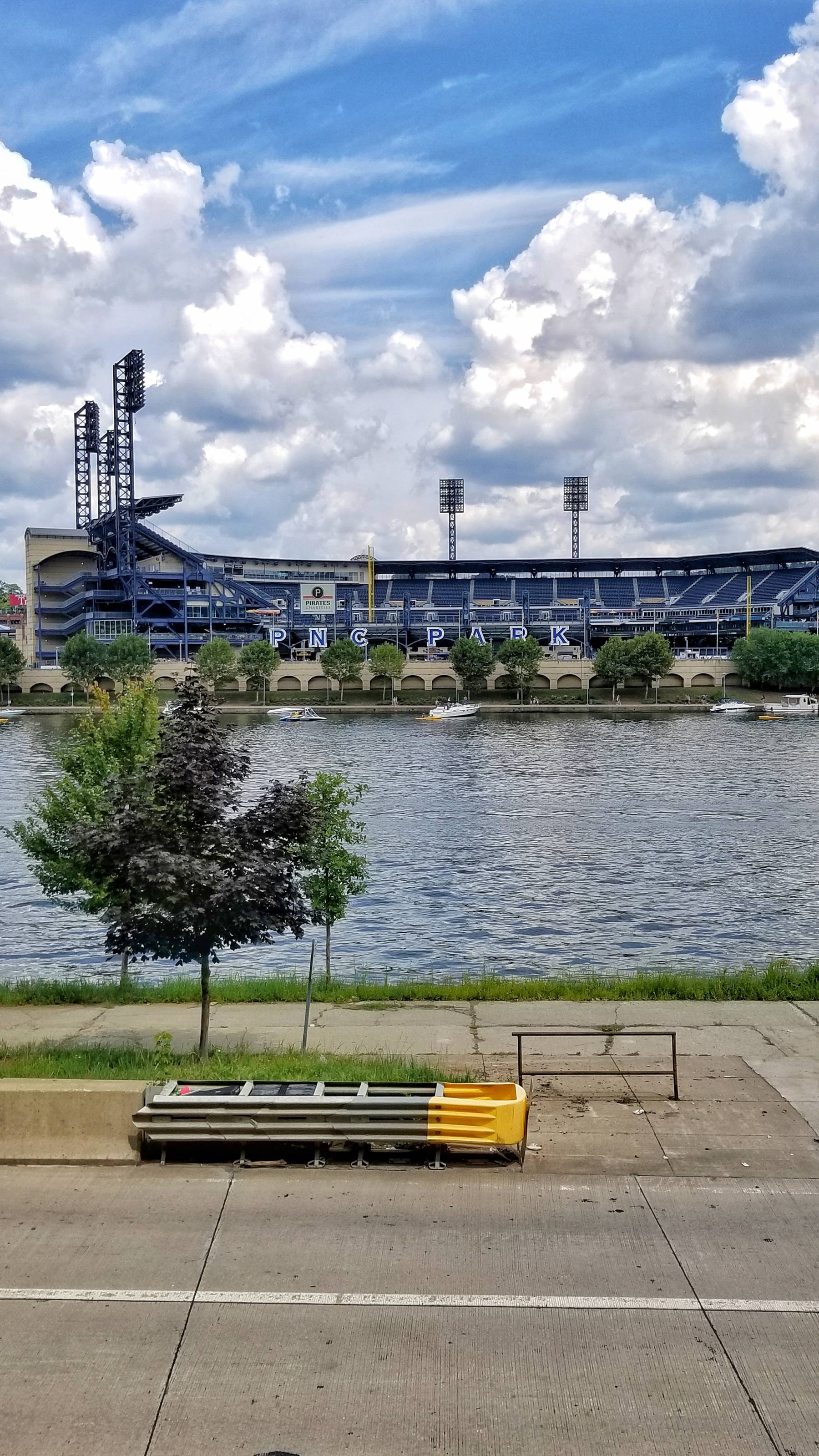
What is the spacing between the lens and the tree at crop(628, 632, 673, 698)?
163625 millimetres

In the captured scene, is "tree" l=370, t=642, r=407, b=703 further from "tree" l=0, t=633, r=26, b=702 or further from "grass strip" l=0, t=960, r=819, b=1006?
"grass strip" l=0, t=960, r=819, b=1006

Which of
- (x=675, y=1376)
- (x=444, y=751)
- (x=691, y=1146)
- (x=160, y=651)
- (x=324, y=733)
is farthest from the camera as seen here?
(x=160, y=651)

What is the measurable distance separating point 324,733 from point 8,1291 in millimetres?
110160

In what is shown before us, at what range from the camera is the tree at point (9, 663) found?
524ft

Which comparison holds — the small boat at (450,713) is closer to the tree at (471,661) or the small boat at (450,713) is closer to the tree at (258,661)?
the tree at (471,661)

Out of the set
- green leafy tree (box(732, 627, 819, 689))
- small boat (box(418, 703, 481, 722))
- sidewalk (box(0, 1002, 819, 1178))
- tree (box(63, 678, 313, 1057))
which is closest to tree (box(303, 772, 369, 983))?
sidewalk (box(0, 1002, 819, 1178))

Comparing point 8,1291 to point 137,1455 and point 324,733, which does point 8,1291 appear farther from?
point 324,733

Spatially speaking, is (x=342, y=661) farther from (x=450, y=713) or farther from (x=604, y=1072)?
(x=604, y=1072)

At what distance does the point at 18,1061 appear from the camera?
52.6ft

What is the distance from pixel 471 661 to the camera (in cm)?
16775

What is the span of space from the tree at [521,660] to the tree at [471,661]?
1.83 metres

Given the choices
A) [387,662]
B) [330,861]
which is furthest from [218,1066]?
[387,662]

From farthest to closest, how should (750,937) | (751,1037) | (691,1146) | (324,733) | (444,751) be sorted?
(324,733)
(444,751)
(750,937)
(751,1037)
(691,1146)

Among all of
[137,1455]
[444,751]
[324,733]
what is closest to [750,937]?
[137,1455]
